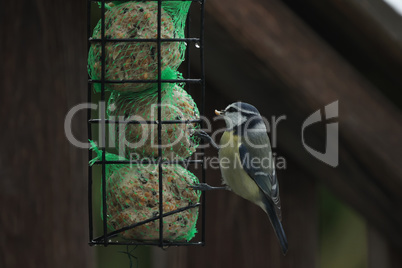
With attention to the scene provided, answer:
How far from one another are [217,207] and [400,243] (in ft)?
2.36

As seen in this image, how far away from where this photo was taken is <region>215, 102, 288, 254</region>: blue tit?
238 cm

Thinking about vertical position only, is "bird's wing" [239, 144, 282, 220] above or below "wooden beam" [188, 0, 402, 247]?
below

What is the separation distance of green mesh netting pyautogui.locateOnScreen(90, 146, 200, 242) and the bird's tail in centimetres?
31

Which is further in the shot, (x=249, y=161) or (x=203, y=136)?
(x=249, y=161)

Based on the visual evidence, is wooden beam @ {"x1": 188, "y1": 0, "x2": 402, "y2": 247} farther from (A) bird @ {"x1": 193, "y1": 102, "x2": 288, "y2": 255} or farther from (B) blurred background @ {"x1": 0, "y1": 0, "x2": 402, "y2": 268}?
(A) bird @ {"x1": 193, "y1": 102, "x2": 288, "y2": 255}

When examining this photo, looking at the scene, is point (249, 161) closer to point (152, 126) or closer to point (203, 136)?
point (203, 136)

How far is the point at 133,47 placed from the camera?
87.9 inches

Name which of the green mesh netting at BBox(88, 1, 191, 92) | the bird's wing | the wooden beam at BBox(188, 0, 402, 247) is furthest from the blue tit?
the green mesh netting at BBox(88, 1, 191, 92)

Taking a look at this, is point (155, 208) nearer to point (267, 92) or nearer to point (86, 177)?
point (86, 177)

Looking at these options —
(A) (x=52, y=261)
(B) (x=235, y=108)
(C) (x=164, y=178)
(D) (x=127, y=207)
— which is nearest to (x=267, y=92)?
(B) (x=235, y=108)

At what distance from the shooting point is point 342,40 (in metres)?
2.28

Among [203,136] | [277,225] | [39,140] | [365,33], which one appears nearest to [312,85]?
[365,33]

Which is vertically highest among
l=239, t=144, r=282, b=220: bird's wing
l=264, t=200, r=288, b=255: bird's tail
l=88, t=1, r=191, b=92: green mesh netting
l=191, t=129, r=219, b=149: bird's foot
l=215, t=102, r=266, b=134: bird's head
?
l=88, t=1, r=191, b=92: green mesh netting

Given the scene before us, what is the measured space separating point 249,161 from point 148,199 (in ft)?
2.08
